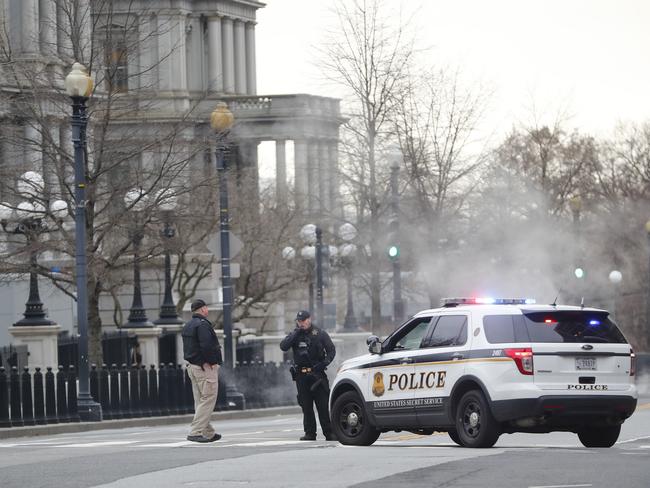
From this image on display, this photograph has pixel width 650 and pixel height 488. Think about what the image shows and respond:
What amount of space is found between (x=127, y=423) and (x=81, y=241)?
3279 mm

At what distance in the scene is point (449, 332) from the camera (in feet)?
60.6

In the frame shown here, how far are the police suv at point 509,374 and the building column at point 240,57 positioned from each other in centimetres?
9227

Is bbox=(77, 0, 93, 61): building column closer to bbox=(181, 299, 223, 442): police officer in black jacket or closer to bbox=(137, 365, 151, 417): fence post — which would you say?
bbox=(137, 365, 151, 417): fence post

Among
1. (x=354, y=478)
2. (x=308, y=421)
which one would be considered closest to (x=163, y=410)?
(x=308, y=421)

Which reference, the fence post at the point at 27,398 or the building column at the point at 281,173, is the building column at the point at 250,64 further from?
A: the fence post at the point at 27,398

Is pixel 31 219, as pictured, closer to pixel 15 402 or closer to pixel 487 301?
pixel 15 402

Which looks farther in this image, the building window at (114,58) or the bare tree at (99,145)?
the building window at (114,58)

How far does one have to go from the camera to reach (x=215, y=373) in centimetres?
2036

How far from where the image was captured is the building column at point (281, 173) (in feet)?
212

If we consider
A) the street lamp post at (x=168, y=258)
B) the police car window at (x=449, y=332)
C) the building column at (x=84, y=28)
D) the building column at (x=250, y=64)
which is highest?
the building column at (x=250, y=64)

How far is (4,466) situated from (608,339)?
6196 millimetres

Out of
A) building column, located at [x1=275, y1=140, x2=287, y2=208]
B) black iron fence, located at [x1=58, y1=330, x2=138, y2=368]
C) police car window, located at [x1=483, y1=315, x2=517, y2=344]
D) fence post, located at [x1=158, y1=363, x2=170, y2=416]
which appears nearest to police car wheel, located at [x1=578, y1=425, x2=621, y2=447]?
police car window, located at [x1=483, y1=315, x2=517, y2=344]

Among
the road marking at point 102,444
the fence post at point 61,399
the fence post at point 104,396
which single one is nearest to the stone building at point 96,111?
the fence post at point 104,396

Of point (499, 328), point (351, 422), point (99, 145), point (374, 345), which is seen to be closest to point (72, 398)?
point (99, 145)
